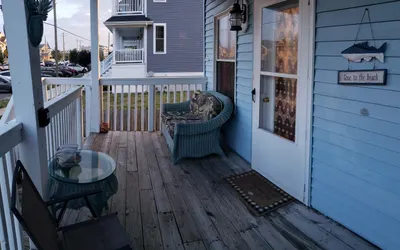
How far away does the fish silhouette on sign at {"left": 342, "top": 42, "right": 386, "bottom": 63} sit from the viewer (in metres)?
2.21

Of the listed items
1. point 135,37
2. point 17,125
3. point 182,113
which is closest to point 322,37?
point 17,125

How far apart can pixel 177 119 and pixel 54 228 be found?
326 cm

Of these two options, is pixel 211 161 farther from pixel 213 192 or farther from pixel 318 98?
pixel 318 98

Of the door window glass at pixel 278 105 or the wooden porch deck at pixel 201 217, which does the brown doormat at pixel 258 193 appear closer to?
the wooden porch deck at pixel 201 217

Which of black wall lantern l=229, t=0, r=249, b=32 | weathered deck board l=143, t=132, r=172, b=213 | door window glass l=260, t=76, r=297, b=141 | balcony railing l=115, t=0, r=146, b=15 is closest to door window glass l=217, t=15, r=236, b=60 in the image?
black wall lantern l=229, t=0, r=249, b=32

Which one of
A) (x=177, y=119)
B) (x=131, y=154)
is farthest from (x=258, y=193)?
(x=131, y=154)

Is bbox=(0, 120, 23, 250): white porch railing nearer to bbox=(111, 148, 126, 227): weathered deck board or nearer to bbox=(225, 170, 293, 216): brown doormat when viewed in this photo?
bbox=(111, 148, 126, 227): weathered deck board

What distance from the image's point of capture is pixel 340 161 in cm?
267

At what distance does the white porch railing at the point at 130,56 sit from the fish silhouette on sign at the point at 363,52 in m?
13.2

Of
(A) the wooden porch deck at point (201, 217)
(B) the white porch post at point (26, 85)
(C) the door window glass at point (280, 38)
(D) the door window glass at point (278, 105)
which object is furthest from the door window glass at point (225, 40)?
(B) the white porch post at point (26, 85)

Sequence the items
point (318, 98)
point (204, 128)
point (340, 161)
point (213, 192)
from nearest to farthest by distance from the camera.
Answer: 1. point (340, 161)
2. point (318, 98)
3. point (213, 192)
4. point (204, 128)

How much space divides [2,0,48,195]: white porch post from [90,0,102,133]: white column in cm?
367

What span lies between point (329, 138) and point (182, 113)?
3.12 meters

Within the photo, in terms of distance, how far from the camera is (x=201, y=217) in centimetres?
295
